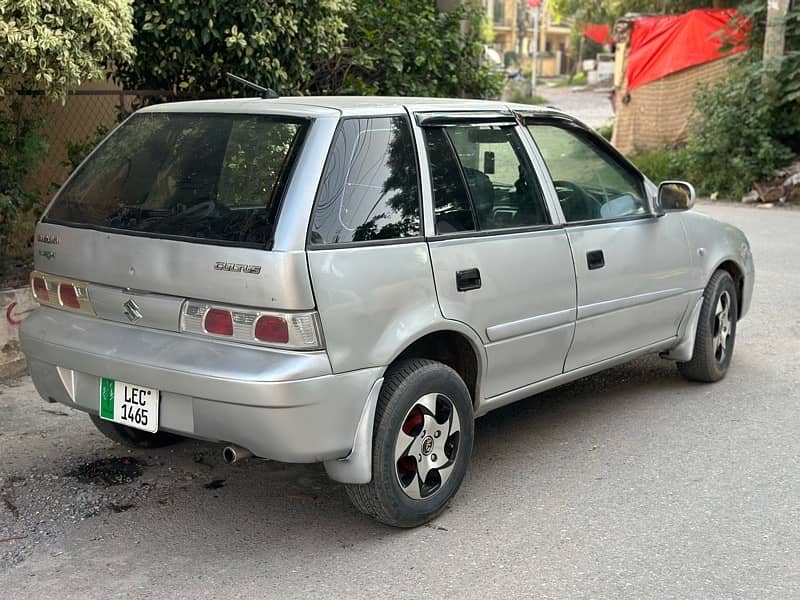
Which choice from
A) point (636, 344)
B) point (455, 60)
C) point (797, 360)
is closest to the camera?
point (636, 344)

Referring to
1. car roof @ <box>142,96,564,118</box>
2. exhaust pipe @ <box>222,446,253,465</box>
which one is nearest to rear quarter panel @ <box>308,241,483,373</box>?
exhaust pipe @ <box>222,446,253,465</box>

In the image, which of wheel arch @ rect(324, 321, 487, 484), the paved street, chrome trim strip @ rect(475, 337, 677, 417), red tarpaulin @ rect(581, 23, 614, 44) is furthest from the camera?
red tarpaulin @ rect(581, 23, 614, 44)

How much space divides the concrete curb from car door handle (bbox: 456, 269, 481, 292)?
3117 millimetres

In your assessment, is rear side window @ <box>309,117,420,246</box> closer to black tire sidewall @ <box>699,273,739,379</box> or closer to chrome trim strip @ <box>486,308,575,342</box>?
chrome trim strip @ <box>486,308,575,342</box>

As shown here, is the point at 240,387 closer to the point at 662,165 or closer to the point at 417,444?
the point at 417,444

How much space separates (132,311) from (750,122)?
41.9ft

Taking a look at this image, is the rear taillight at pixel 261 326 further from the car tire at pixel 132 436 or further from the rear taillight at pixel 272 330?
the car tire at pixel 132 436

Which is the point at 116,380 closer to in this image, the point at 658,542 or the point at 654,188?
the point at 658,542

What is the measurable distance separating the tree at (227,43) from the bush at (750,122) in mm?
8969

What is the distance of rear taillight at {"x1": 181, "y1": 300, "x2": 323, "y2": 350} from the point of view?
3.56 meters

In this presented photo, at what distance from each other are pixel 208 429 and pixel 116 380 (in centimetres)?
48

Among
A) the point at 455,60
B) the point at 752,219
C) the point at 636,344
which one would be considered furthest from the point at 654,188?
the point at 752,219

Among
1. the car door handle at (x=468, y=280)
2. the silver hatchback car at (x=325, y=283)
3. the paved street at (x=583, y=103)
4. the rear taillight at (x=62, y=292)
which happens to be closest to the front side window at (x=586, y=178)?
the silver hatchback car at (x=325, y=283)

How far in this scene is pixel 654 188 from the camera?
5602mm
